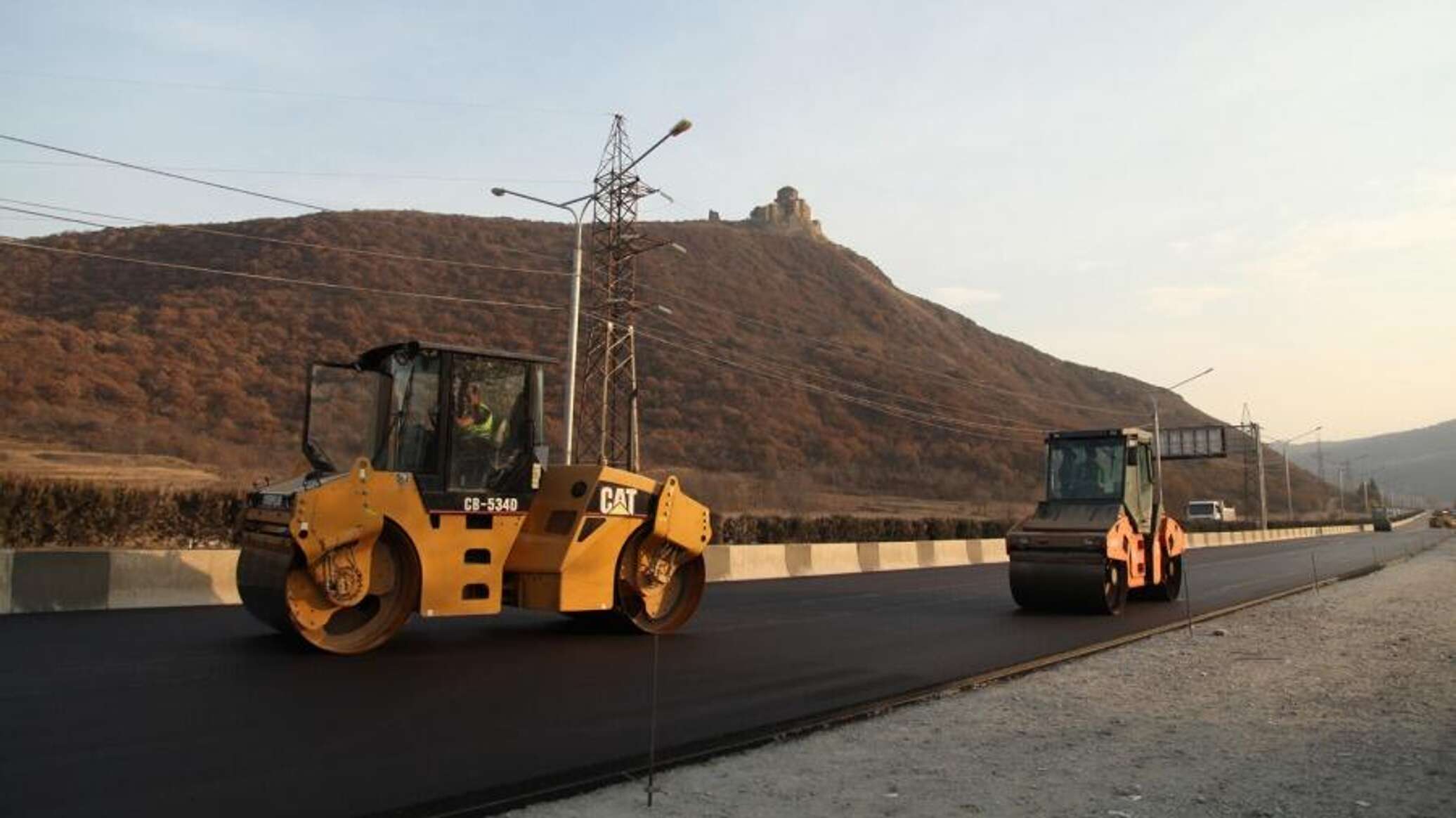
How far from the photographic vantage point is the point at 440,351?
9.71 metres

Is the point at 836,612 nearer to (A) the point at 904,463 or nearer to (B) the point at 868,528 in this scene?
(B) the point at 868,528

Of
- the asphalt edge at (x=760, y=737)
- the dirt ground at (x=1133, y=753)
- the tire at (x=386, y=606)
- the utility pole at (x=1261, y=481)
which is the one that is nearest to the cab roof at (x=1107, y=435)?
the asphalt edge at (x=760, y=737)

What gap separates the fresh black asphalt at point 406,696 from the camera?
16.4ft

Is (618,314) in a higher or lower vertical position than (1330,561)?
higher

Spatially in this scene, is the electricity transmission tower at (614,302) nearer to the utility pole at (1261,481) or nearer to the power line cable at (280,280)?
the power line cable at (280,280)

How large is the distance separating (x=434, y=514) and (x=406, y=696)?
2.47 metres

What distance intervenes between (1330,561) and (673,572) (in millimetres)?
27269

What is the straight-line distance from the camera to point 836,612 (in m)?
14.4

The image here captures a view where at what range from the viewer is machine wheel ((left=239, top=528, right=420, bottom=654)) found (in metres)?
8.77

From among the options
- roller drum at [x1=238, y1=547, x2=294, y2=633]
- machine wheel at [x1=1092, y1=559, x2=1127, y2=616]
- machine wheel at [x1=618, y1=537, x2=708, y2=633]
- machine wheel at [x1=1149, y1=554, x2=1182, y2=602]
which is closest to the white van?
machine wheel at [x1=1149, y1=554, x2=1182, y2=602]

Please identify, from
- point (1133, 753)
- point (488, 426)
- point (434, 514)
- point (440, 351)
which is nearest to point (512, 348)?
point (488, 426)

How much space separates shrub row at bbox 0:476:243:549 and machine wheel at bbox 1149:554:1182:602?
50.7ft

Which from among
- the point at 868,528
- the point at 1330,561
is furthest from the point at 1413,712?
the point at 1330,561

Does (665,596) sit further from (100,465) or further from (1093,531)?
(100,465)
